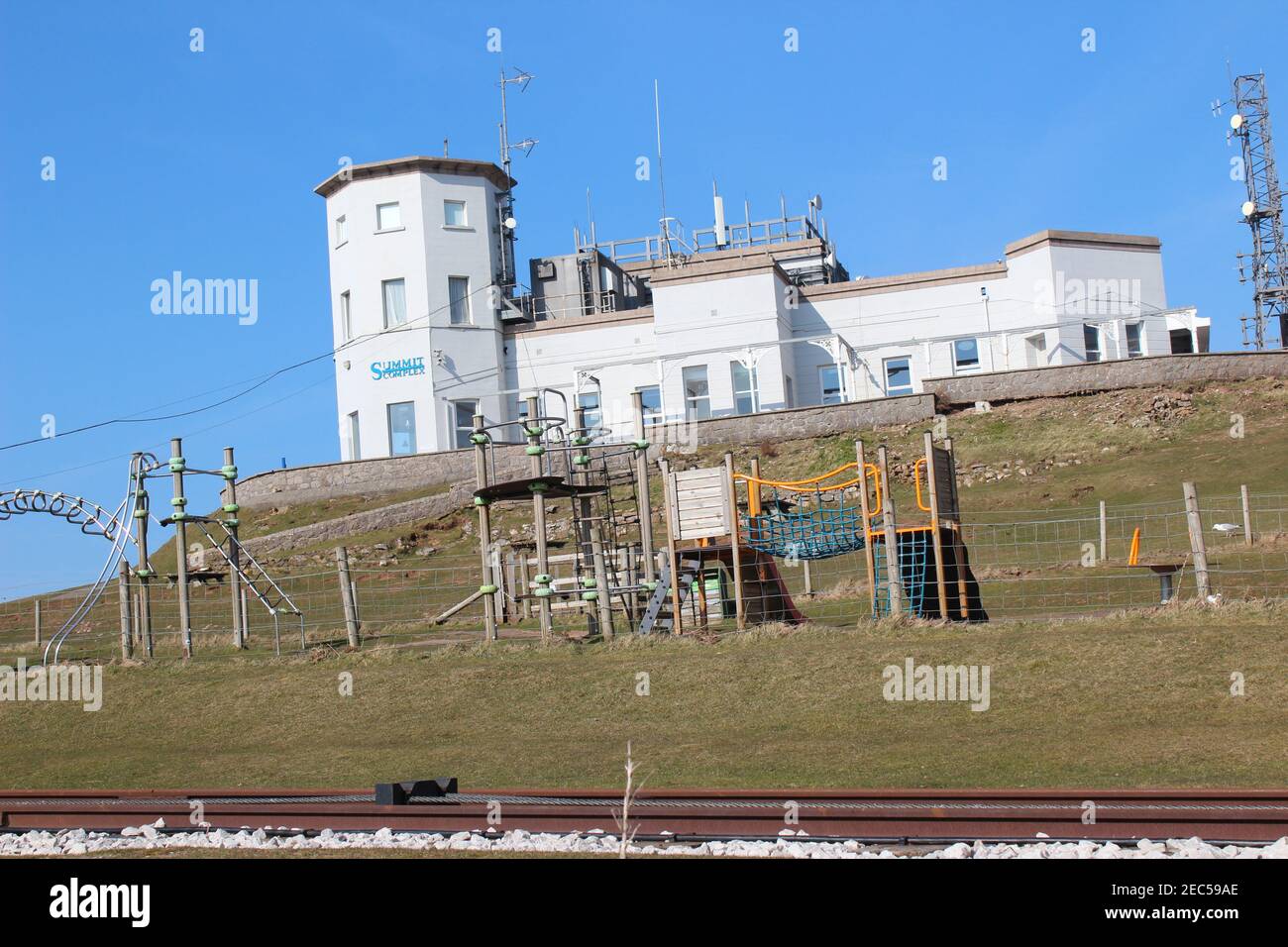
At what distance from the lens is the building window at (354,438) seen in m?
52.9

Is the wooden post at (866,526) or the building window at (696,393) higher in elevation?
the building window at (696,393)

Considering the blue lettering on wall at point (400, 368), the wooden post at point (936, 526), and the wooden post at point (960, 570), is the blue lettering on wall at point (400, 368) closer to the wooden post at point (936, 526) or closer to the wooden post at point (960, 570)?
the wooden post at point (960, 570)

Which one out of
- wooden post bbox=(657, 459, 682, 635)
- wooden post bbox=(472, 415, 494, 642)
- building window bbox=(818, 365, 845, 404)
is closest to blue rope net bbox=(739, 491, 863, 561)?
wooden post bbox=(657, 459, 682, 635)

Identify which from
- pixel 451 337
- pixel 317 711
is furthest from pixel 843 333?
pixel 317 711

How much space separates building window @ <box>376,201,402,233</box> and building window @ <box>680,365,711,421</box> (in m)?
12.9

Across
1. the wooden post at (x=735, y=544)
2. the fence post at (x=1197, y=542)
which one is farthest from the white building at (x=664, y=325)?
the fence post at (x=1197, y=542)

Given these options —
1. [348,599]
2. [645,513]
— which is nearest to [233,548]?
[348,599]

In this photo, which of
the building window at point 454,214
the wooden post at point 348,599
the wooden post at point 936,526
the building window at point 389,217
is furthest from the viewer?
the building window at point 454,214

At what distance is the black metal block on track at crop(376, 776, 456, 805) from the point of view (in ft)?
36.9

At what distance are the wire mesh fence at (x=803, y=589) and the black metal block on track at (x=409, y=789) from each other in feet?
35.1

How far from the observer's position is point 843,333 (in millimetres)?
51594

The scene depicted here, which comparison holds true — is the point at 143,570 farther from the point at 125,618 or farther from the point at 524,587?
the point at 524,587
